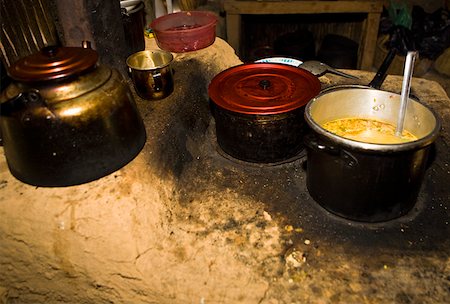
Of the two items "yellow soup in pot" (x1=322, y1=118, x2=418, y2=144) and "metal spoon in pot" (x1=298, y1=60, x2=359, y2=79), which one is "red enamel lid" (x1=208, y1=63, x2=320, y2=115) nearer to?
"yellow soup in pot" (x1=322, y1=118, x2=418, y2=144)

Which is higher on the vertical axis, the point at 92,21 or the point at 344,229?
the point at 92,21

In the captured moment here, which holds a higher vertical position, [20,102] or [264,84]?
[20,102]

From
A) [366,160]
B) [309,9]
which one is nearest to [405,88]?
[366,160]

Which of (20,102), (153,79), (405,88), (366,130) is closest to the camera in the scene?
(20,102)

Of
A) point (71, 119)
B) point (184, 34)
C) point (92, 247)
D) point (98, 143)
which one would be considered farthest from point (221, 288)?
point (184, 34)

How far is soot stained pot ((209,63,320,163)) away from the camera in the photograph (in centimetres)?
212

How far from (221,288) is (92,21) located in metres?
1.76

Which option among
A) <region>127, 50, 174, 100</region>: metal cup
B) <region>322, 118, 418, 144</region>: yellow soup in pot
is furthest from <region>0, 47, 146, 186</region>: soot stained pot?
<region>322, 118, 418, 144</region>: yellow soup in pot

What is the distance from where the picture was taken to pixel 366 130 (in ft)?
6.66

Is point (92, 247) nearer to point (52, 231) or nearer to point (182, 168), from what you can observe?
point (52, 231)

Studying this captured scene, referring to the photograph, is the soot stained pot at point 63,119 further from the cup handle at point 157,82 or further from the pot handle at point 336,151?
the pot handle at point 336,151

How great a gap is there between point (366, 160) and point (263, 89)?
0.92 meters

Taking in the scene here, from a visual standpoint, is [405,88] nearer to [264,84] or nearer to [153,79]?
[264,84]

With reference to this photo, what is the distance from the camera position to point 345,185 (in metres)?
1.73
